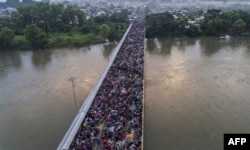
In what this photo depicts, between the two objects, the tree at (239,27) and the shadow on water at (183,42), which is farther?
the tree at (239,27)

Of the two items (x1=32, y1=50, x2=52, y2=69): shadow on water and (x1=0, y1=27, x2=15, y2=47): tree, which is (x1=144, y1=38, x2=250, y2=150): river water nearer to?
(x1=32, y1=50, x2=52, y2=69): shadow on water

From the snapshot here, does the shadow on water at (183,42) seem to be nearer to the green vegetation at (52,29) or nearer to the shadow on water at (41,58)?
the green vegetation at (52,29)

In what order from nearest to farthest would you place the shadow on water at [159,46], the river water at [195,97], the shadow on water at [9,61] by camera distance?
the river water at [195,97] → the shadow on water at [9,61] → the shadow on water at [159,46]

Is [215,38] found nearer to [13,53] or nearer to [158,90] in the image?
[158,90]

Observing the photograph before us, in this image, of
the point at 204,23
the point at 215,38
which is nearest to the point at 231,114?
the point at 215,38

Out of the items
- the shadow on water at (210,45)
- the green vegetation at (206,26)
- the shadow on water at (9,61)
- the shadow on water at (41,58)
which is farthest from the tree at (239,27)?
the shadow on water at (9,61)

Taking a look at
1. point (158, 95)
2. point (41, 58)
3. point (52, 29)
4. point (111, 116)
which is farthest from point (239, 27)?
point (111, 116)
